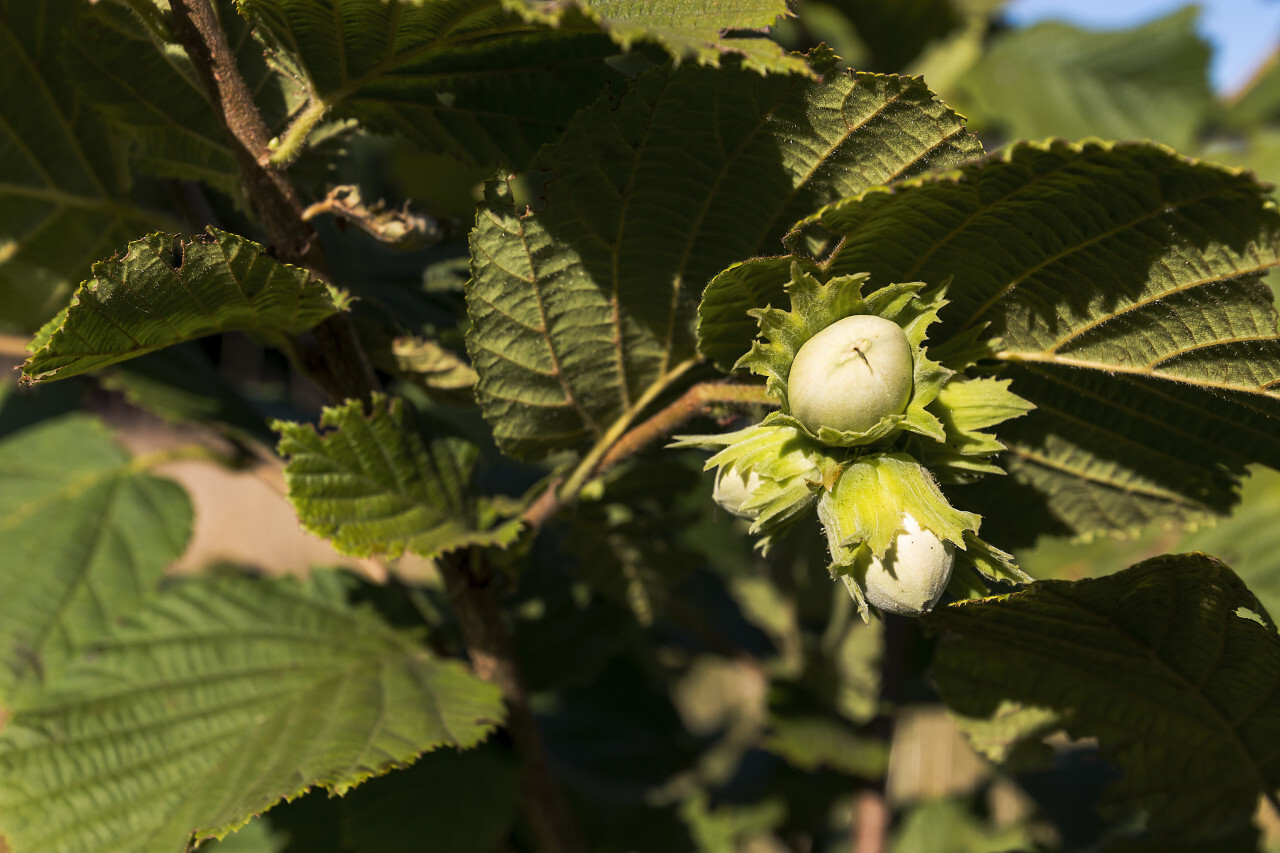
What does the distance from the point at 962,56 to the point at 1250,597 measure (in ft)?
8.74

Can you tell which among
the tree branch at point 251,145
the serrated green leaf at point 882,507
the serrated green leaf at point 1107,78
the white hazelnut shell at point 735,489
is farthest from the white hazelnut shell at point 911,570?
the serrated green leaf at point 1107,78

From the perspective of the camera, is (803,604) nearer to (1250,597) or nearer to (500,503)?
(500,503)

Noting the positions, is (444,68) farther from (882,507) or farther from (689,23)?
(882,507)

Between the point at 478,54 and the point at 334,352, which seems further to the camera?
the point at 334,352

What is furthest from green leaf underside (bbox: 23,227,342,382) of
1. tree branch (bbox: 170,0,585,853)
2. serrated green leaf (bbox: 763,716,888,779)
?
serrated green leaf (bbox: 763,716,888,779)

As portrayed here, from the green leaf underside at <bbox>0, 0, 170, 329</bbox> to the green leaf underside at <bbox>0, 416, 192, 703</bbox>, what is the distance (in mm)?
458

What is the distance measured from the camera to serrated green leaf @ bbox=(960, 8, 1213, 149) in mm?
3123

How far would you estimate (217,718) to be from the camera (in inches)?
46.2

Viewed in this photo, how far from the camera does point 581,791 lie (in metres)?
1.99

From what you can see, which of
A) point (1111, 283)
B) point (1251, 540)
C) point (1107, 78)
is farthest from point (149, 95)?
point (1107, 78)

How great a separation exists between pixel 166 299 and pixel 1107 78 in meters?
3.59

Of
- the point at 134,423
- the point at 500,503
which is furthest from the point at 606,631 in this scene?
the point at 134,423

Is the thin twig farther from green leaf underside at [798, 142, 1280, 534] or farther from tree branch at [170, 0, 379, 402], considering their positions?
tree branch at [170, 0, 379, 402]

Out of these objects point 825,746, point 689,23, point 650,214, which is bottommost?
point 825,746
